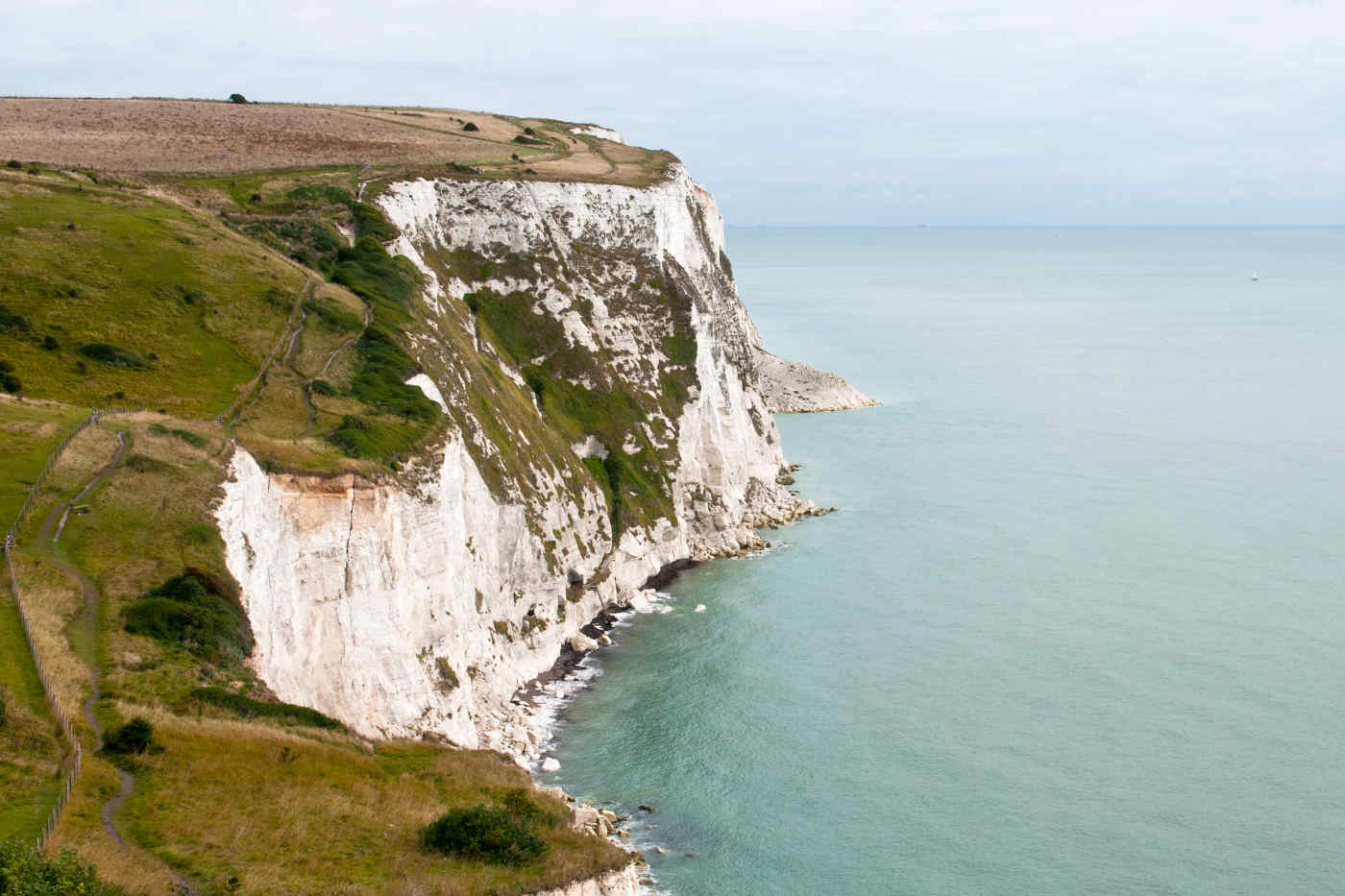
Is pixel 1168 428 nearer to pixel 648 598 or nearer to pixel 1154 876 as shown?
pixel 648 598

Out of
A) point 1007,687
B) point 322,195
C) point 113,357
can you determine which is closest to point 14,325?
point 113,357

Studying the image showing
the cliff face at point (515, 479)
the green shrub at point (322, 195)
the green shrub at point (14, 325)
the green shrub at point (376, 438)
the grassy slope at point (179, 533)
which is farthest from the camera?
the green shrub at point (322, 195)

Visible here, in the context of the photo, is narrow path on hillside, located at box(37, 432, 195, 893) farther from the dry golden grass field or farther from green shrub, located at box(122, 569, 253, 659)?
the dry golden grass field

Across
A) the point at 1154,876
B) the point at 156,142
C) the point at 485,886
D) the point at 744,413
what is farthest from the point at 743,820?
the point at 156,142

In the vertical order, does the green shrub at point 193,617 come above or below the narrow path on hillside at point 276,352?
below

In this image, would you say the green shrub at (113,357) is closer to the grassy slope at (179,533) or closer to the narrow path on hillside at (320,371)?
the grassy slope at (179,533)

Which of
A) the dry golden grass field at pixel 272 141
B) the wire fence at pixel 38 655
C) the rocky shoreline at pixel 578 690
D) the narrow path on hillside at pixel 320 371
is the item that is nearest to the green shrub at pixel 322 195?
the dry golden grass field at pixel 272 141

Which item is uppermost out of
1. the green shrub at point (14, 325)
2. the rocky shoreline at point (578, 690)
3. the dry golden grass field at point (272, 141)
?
the dry golden grass field at point (272, 141)
